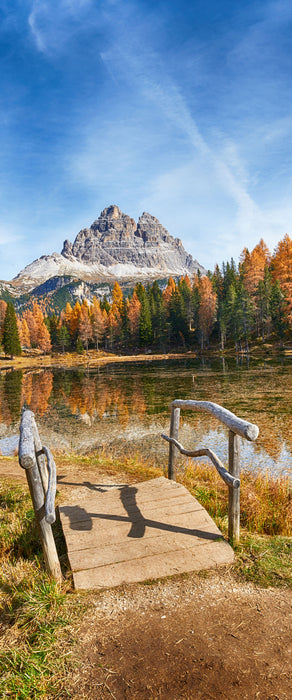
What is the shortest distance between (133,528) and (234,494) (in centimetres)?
190

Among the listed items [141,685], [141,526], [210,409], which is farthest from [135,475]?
[141,685]

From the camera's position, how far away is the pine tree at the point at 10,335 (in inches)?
3516

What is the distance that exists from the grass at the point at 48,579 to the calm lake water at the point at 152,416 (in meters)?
5.10

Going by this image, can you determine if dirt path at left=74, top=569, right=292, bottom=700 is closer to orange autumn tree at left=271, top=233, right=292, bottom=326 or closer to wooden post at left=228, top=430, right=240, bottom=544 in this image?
wooden post at left=228, top=430, right=240, bottom=544

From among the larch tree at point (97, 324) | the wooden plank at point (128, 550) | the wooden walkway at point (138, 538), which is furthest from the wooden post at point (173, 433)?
the larch tree at point (97, 324)

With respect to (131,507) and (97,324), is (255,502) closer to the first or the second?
(131,507)

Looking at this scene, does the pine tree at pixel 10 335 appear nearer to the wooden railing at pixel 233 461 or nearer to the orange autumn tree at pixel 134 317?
the orange autumn tree at pixel 134 317

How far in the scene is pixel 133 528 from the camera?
6.09 metres

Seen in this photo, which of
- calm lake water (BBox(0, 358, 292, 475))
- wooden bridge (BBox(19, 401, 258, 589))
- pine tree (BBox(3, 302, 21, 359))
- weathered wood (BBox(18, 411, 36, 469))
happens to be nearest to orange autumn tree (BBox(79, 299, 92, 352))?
pine tree (BBox(3, 302, 21, 359))

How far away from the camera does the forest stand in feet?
234

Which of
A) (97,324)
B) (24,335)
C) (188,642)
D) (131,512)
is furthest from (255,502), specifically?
(24,335)

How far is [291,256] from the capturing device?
63.5m

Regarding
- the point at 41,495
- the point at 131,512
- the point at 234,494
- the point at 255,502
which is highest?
the point at 41,495

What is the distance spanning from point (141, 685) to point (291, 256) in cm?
6879
